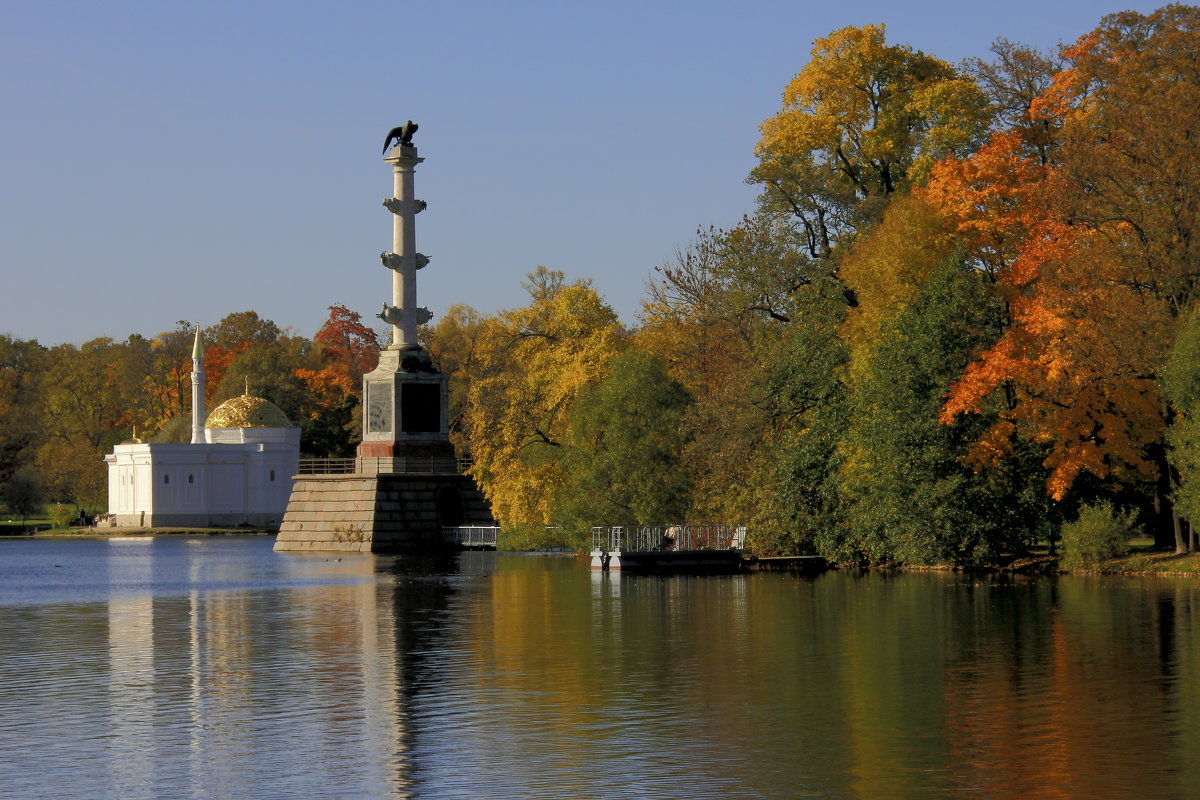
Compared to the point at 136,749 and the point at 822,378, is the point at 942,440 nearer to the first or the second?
the point at 822,378

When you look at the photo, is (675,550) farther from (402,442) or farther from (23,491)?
(23,491)

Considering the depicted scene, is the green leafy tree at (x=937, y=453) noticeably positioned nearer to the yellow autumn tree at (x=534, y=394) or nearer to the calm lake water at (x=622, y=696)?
the calm lake water at (x=622, y=696)

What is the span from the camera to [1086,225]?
164ft

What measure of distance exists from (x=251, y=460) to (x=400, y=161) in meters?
53.5

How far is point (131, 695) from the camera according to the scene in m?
25.7

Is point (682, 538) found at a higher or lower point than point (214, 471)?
lower

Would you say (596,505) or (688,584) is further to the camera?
(596,505)

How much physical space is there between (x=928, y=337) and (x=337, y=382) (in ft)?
302

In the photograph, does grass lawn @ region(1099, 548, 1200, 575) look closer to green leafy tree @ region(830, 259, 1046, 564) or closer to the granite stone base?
green leafy tree @ region(830, 259, 1046, 564)

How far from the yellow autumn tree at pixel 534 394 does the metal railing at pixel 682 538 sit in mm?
10620

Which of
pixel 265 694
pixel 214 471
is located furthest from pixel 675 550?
pixel 214 471

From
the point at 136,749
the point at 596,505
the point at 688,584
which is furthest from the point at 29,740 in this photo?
the point at 596,505

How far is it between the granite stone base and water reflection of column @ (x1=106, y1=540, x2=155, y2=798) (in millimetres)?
28113

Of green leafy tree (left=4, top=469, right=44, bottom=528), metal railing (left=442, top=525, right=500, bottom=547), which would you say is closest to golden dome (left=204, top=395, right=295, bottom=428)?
green leafy tree (left=4, top=469, right=44, bottom=528)
